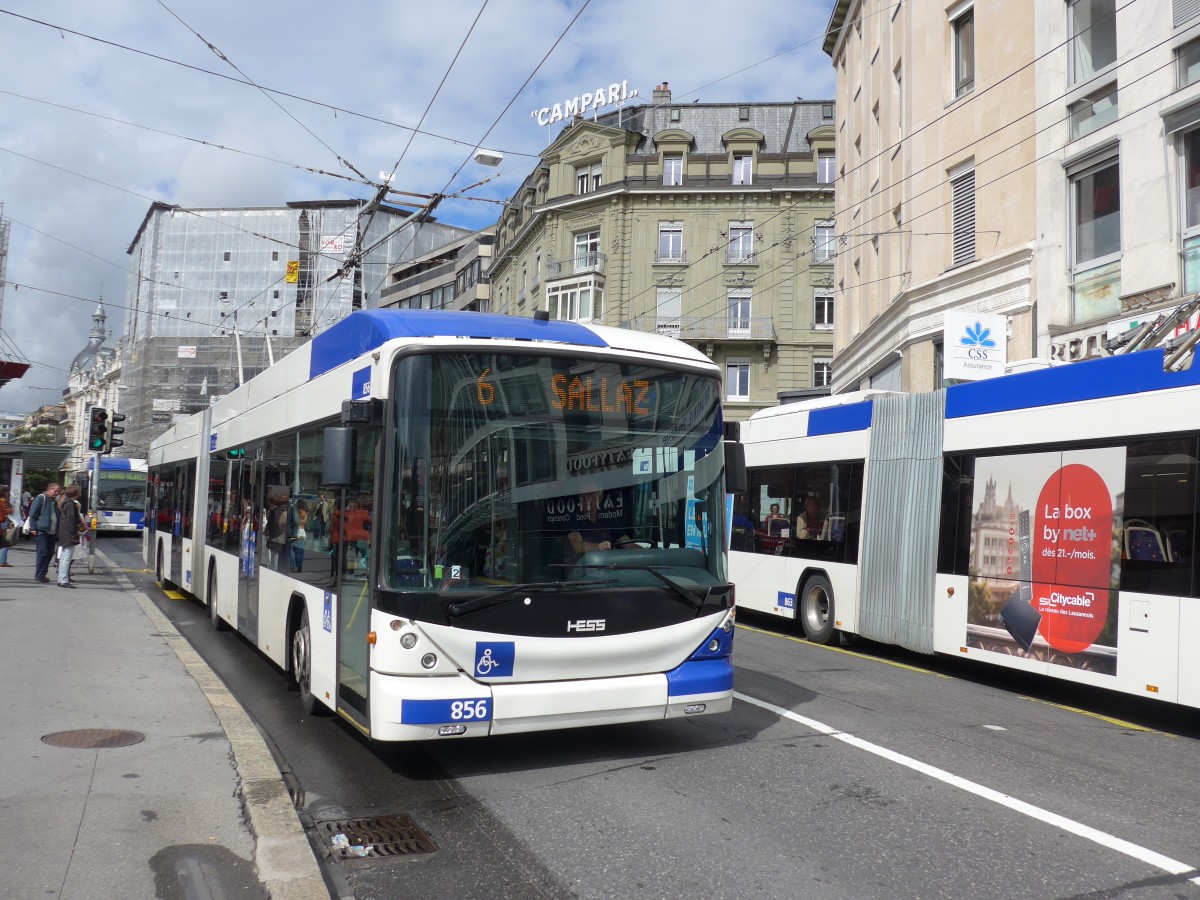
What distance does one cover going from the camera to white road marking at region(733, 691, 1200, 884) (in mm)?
4902

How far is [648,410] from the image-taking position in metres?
6.81

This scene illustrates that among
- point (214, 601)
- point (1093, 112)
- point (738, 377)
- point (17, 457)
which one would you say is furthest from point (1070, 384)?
point (738, 377)

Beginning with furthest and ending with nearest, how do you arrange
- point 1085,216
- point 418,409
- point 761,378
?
point 761,378, point 1085,216, point 418,409

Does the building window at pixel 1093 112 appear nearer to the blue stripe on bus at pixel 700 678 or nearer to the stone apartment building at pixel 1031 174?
the stone apartment building at pixel 1031 174

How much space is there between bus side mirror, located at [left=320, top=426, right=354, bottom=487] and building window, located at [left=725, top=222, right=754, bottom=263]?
41308 millimetres

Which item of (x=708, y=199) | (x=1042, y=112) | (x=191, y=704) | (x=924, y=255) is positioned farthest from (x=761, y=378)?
(x=191, y=704)

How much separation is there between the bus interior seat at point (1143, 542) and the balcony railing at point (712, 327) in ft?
122

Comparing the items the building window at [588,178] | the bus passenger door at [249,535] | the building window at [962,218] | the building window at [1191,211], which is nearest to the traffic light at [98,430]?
the bus passenger door at [249,535]

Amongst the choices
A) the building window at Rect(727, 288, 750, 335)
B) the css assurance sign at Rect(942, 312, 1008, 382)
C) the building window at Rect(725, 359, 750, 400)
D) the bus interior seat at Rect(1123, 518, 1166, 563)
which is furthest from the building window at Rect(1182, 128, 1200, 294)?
the building window at Rect(725, 359, 750, 400)

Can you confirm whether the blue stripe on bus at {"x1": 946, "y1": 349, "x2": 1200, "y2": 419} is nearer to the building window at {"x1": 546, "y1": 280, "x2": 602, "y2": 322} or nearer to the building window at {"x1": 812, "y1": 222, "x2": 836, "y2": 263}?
the building window at {"x1": 812, "y1": 222, "x2": 836, "y2": 263}

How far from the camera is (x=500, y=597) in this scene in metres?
6.11

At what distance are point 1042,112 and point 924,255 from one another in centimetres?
407

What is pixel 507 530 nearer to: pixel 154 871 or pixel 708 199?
pixel 154 871

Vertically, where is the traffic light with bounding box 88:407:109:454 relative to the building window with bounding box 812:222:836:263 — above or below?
below
